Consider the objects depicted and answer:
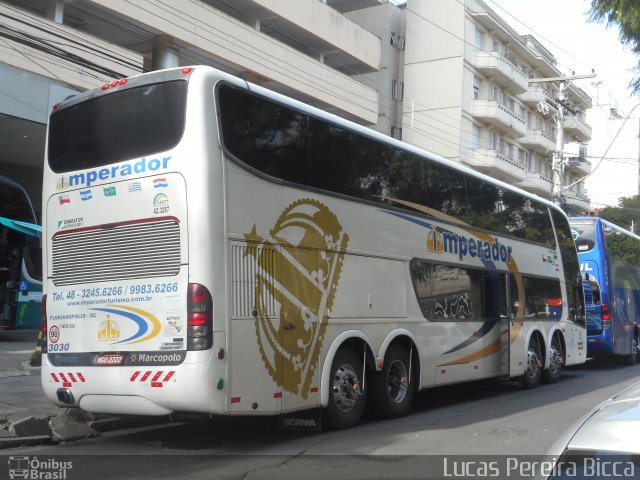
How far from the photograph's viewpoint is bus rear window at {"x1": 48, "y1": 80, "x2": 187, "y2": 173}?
7.65 metres

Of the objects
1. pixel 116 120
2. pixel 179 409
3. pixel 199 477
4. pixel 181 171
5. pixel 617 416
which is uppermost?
pixel 116 120

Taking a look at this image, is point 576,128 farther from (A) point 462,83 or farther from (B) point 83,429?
(B) point 83,429

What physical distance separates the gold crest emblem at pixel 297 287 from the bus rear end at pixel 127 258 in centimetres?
83

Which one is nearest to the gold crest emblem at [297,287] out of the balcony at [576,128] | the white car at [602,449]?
the white car at [602,449]

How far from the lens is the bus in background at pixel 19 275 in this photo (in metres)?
17.5

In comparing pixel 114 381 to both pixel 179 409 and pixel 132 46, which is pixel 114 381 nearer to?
pixel 179 409

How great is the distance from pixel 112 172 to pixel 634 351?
17708mm

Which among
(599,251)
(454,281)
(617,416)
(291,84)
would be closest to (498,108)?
(291,84)

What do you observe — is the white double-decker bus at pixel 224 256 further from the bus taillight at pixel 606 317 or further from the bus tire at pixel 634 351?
the bus tire at pixel 634 351

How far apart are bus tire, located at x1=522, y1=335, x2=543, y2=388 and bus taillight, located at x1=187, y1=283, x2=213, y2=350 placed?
8.88 m

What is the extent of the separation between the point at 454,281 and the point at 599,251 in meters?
9.22

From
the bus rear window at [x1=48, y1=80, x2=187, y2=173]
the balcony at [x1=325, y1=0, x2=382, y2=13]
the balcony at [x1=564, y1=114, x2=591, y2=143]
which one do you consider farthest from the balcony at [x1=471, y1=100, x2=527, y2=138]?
the bus rear window at [x1=48, y1=80, x2=187, y2=173]

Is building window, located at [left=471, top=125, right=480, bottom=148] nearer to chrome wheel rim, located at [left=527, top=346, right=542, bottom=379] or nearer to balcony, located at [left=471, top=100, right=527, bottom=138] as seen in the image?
balcony, located at [left=471, top=100, right=527, bottom=138]

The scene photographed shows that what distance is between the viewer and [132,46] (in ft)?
76.0
